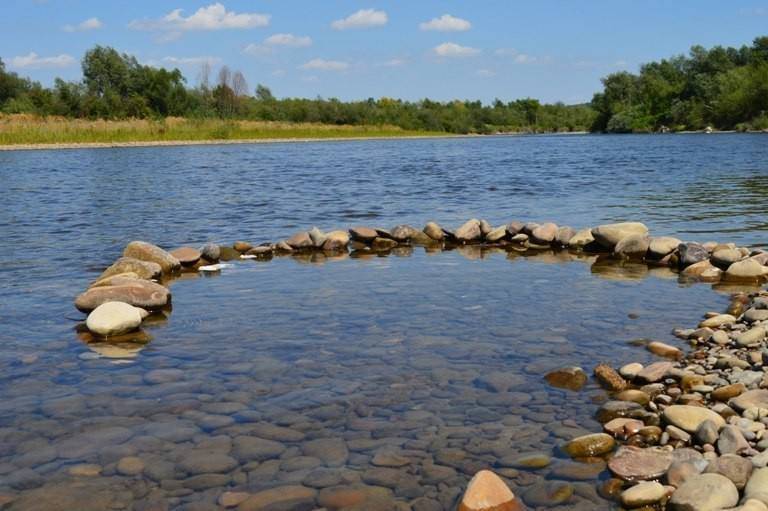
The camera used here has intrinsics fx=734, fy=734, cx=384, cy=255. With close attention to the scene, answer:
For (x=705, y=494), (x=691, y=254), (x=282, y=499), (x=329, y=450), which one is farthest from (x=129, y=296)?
(x=691, y=254)

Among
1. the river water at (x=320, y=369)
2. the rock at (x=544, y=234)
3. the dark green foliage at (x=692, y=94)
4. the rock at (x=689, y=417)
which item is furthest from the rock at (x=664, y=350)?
the dark green foliage at (x=692, y=94)

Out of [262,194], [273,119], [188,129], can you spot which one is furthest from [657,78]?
[262,194]

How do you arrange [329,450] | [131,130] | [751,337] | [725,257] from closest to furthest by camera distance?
1. [329,450]
2. [751,337]
3. [725,257]
4. [131,130]

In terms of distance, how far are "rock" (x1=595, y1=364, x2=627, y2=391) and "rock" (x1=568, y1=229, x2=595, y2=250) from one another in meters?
6.66

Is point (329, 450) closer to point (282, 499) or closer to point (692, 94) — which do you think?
point (282, 499)

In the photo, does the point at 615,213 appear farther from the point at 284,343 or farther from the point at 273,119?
the point at 273,119

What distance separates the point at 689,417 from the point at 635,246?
7.05 m

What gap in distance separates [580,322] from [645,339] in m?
0.81

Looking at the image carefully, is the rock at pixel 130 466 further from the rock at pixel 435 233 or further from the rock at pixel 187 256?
the rock at pixel 435 233

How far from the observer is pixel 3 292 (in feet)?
32.6

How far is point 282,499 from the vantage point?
4375mm

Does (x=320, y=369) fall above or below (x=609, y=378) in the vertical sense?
below

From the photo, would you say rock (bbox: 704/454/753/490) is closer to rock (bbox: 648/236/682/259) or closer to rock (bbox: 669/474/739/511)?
rock (bbox: 669/474/739/511)

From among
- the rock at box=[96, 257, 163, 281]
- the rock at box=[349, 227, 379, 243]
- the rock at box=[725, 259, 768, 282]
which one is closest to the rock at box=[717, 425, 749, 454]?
the rock at box=[725, 259, 768, 282]
